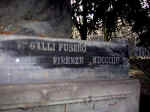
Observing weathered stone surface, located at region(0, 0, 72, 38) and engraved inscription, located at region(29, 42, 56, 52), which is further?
Answer: weathered stone surface, located at region(0, 0, 72, 38)

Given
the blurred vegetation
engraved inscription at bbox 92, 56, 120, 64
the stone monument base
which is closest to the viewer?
the stone monument base

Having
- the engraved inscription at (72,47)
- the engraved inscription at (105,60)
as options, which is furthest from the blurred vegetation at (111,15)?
the engraved inscription at (72,47)

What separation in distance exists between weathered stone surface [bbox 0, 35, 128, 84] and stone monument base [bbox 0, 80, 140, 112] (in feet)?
0.41

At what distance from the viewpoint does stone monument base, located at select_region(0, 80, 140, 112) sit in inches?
79.8

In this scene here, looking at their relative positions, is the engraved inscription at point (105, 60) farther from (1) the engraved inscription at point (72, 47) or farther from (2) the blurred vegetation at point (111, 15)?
(2) the blurred vegetation at point (111, 15)

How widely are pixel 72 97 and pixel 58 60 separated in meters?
0.47

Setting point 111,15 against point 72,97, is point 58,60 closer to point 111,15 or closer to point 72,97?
point 72,97

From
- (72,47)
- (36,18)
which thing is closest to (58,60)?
(72,47)

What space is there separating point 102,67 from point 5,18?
1.37 meters

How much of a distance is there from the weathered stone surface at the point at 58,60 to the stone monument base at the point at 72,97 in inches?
4.9

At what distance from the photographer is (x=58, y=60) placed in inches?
92.8

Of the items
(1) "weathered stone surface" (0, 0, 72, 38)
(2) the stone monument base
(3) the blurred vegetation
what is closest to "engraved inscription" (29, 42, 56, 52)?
(1) "weathered stone surface" (0, 0, 72, 38)

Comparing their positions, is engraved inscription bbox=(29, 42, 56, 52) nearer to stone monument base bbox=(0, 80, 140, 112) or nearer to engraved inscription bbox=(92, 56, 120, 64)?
stone monument base bbox=(0, 80, 140, 112)

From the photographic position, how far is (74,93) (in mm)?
2324
